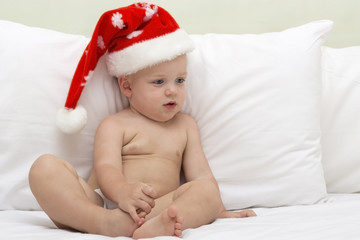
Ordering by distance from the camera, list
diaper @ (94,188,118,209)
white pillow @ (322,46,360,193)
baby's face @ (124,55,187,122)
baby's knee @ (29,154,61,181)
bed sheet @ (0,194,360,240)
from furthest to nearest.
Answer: white pillow @ (322,46,360,193) < baby's face @ (124,55,187,122) < diaper @ (94,188,118,209) < baby's knee @ (29,154,61,181) < bed sheet @ (0,194,360,240)

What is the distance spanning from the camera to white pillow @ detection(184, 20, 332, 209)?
1.37m

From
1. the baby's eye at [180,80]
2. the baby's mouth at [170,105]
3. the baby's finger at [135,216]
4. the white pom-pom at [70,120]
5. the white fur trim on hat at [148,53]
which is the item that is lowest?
the baby's finger at [135,216]

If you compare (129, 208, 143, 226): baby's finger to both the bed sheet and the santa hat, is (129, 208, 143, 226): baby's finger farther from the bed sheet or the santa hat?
the santa hat

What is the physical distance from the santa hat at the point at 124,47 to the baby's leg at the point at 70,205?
206 millimetres

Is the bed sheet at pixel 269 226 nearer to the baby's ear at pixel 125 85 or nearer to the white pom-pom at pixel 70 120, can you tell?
the white pom-pom at pixel 70 120

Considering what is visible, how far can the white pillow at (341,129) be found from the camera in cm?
149

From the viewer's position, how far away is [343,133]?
1505mm

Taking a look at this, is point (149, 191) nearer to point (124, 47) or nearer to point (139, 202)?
point (139, 202)

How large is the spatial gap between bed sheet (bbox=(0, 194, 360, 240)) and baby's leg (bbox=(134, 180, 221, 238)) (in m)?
0.03

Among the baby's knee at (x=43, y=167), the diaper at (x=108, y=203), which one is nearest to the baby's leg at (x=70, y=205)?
the baby's knee at (x=43, y=167)

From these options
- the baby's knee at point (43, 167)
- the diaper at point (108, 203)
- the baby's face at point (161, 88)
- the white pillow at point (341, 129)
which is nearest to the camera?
the baby's knee at point (43, 167)

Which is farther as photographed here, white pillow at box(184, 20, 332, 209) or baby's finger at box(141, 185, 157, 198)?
white pillow at box(184, 20, 332, 209)

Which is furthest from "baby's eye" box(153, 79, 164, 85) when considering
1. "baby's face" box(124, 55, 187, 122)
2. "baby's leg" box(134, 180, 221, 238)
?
"baby's leg" box(134, 180, 221, 238)

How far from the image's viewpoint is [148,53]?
1.32 metres
